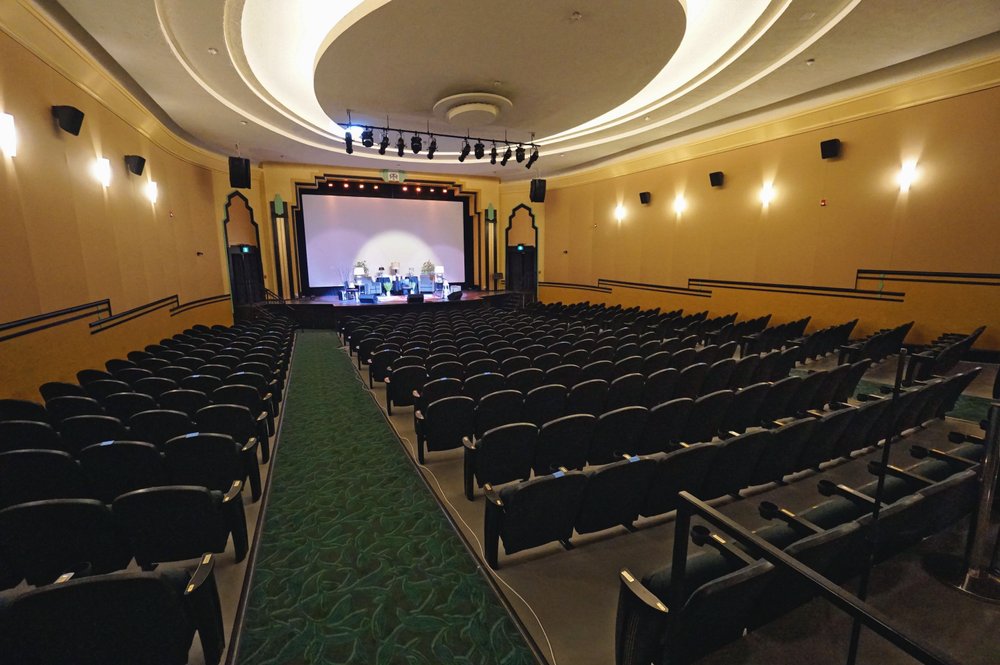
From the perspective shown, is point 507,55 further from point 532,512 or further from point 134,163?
point 134,163

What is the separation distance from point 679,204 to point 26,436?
13180 mm

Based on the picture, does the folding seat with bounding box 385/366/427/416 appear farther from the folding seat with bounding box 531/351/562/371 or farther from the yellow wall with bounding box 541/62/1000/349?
the yellow wall with bounding box 541/62/1000/349

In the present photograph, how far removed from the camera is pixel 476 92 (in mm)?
8148

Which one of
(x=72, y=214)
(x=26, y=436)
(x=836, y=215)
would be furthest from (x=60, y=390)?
(x=836, y=215)

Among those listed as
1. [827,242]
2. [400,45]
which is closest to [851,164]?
[827,242]

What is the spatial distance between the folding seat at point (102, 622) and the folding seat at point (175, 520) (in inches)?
26.5

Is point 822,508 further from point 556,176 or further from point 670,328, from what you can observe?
point 556,176

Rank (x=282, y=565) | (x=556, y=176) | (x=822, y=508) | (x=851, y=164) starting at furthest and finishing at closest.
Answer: (x=556, y=176)
(x=851, y=164)
(x=282, y=565)
(x=822, y=508)

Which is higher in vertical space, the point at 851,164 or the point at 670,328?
the point at 851,164

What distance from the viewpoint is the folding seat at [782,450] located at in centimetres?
320

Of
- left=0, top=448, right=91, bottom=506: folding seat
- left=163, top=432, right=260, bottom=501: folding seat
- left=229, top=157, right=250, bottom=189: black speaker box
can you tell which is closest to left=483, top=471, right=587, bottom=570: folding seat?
left=163, top=432, right=260, bottom=501: folding seat

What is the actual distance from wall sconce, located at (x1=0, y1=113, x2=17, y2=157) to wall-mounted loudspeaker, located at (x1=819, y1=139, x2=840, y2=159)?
12.5 m

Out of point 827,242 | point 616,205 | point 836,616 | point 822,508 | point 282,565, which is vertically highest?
point 616,205

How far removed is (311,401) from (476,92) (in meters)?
6.09
